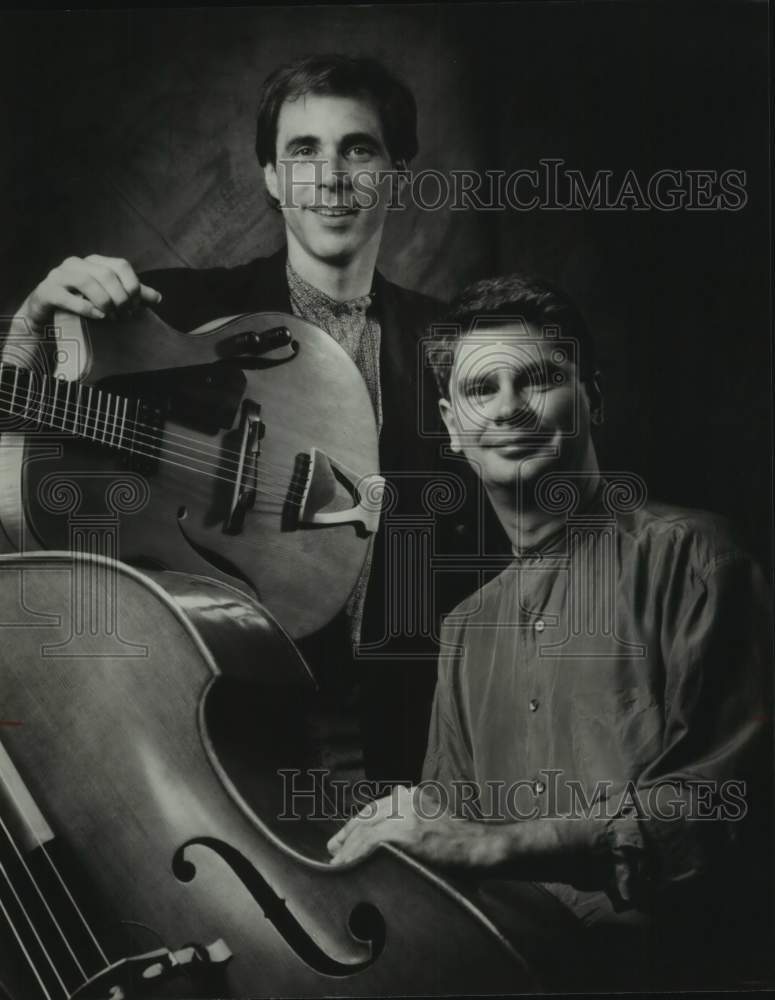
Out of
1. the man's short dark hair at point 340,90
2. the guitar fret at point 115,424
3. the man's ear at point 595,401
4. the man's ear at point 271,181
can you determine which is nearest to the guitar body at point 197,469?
the guitar fret at point 115,424

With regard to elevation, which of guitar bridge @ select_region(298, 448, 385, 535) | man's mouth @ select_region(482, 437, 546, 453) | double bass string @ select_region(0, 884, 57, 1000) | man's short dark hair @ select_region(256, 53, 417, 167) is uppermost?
man's short dark hair @ select_region(256, 53, 417, 167)

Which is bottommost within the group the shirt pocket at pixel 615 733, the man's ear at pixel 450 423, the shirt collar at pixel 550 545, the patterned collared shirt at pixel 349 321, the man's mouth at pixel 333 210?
the shirt pocket at pixel 615 733

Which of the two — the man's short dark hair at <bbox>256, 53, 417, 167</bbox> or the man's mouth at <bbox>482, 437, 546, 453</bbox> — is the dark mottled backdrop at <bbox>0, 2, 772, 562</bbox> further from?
the man's mouth at <bbox>482, 437, 546, 453</bbox>

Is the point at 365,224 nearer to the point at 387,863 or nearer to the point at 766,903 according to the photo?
the point at 387,863

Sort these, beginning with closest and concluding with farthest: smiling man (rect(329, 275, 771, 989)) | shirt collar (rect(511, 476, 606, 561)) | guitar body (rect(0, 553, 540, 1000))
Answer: guitar body (rect(0, 553, 540, 1000))
smiling man (rect(329, 275, 771, 989))
shirt collar (rect(511, 476, 606, 561))

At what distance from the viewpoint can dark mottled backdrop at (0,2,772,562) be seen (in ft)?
7.39

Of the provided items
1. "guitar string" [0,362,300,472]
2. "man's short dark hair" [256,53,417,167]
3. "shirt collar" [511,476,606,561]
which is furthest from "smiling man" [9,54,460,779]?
"shirt collar" [511,476,606,561]

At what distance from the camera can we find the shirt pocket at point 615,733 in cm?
213

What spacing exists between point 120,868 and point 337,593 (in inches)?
27.3

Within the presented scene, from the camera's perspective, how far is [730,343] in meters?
2.31

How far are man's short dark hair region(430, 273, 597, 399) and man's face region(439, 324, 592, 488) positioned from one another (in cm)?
2

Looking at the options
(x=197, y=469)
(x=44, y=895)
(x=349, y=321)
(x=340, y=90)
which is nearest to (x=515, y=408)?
(x=349, y=321)

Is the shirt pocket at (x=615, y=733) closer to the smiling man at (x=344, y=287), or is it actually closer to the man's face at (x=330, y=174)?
the smiling man at (x=344, y=287)

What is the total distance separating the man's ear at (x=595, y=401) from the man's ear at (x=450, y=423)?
1.00ft
